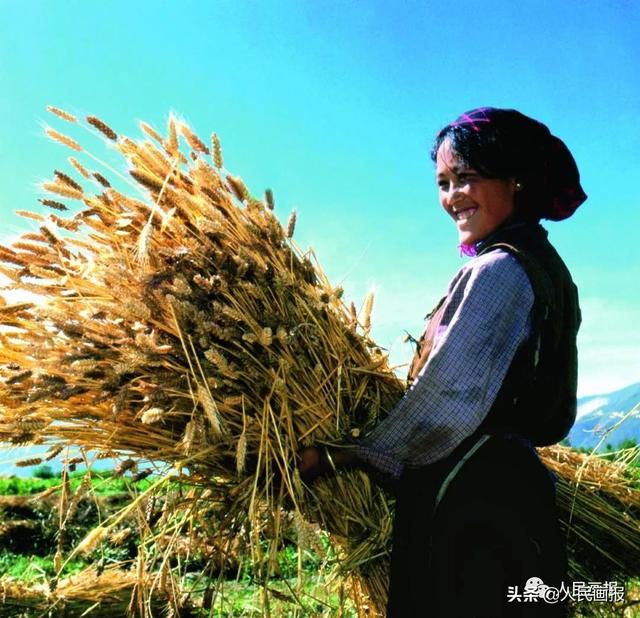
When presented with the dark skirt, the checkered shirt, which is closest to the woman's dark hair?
the checkered shirt

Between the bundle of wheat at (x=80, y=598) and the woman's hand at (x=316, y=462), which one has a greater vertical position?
the woman's hand at (x=316, y=462)

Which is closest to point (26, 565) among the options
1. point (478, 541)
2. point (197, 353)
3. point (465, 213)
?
point (197, 353)

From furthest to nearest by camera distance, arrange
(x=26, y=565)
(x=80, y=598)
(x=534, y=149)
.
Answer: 1. (x=26, y=565)
2. (x=80, y=598)
3. (x=534, y=149)

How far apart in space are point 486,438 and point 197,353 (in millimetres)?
735

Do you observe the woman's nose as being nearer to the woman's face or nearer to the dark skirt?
the woman's face

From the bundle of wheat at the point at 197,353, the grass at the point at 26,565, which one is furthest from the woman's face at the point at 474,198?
the grass at the point at 26,565

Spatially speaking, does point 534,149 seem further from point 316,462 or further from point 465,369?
point 316,462

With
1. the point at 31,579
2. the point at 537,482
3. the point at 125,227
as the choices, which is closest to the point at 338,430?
the point at 537,482

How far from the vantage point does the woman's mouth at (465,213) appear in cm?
183

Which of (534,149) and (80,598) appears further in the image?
(80,598)

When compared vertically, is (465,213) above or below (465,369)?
above

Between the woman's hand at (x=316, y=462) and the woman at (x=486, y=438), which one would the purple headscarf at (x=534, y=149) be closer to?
the woman at (x=486, y=438)

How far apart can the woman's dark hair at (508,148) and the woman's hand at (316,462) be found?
2.62 feet

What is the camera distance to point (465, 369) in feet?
5.05
